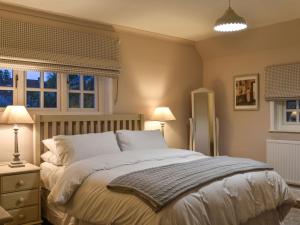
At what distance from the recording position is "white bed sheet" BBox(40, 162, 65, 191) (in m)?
3.07

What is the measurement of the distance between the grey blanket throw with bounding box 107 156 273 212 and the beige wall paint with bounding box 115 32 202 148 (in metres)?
1.80

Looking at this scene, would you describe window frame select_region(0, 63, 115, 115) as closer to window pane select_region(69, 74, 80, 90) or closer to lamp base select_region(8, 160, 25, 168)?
window pane select_region(69, 74, 80, 90)

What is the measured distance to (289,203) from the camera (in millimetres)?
2947

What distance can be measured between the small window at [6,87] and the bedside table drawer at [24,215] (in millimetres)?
1121

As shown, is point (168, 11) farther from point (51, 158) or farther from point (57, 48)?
point (51, 158)

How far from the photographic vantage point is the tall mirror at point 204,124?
4898mm

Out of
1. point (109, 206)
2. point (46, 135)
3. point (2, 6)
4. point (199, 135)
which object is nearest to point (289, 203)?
point (109, 206)

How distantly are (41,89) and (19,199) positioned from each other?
4.26 feet

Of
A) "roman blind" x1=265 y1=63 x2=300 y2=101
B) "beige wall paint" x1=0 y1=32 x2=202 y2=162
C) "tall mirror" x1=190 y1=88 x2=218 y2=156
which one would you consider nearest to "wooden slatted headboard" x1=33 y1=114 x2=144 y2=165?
"beige wall paint" x1=0 y1=32 x2=202 y2=162

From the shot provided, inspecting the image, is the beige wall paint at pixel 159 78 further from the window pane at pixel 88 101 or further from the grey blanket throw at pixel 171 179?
the grey blanket throw at pixel 171 179

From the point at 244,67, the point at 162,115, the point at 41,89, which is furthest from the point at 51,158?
the point at 244,67

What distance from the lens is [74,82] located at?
4.07m

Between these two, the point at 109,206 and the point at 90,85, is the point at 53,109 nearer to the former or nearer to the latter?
the point at 90,85

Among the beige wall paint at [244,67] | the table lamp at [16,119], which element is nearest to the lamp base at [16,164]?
the table lamp at [16,119]
